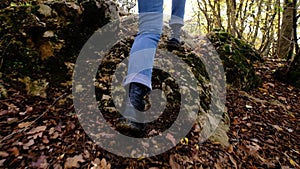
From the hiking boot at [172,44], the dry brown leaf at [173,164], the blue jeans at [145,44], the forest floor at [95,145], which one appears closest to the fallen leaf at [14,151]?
the forest floor at [95,145]

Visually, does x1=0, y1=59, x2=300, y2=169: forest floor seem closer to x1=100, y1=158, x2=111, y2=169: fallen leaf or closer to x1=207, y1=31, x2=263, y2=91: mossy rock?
x1=100, y1=158, x2=111, y2=169: fallen leaf

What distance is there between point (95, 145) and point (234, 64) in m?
2.44

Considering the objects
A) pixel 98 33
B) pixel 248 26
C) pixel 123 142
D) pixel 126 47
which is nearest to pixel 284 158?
pixel 123 142

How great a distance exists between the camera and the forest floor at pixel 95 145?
4.75ft

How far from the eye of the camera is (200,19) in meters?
10.0

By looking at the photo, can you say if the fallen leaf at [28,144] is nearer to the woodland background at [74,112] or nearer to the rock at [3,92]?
the woodland background at [74,112]

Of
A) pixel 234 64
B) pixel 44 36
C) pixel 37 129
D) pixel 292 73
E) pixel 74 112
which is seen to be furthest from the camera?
pixel 292 73

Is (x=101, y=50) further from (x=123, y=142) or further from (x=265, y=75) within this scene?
(x=265, y=75)

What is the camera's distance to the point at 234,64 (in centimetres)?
323

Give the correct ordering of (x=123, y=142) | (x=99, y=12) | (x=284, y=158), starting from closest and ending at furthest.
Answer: (x=123, y=142) → (x=284, y=158) → (x=99, y=12)

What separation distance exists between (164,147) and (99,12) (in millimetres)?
1849

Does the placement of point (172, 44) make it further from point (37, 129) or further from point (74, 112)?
point (37, 129)

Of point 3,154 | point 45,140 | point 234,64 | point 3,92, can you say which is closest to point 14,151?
point 3,154

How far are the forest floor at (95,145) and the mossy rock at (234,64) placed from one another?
0.56 metres
